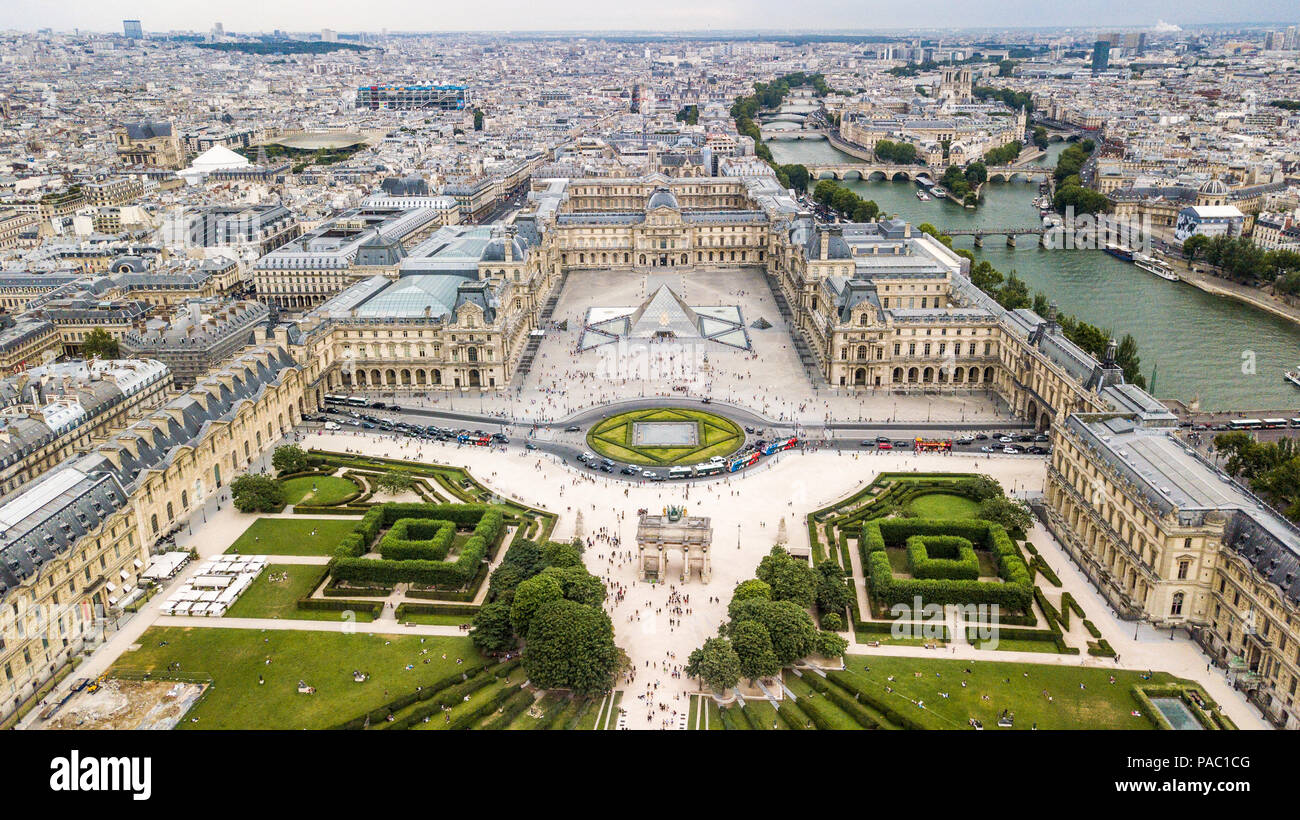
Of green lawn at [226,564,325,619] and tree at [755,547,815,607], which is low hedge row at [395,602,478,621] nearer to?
green lawn at [226,564,325,619]

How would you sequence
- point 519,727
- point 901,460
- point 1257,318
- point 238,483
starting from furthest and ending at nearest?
point 1257,318
point 901,460
point 238,483
point 519,727

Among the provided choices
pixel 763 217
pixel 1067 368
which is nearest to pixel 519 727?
pixel 1067 368

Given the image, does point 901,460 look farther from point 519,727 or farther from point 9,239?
point 9,239

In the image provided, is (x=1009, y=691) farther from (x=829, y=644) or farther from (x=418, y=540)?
(x=418, y=540)

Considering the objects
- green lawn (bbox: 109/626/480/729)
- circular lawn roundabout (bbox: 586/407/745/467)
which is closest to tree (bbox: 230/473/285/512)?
green lawn (bbox: 109/626/480/729)
